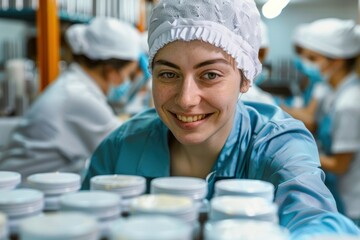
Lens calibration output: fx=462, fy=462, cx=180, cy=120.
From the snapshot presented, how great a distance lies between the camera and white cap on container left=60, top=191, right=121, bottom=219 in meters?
0.74

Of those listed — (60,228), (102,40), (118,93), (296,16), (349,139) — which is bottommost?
(349,139)

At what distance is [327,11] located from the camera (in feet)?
27.2

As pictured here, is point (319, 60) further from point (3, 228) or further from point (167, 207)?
point (3, 228)

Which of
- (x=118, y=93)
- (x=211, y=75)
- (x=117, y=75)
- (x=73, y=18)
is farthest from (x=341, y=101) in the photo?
(x=73, y=18)

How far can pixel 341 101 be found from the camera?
8.96ft

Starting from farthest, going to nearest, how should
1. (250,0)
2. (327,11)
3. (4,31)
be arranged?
(327,11) < (4,31) < (250,0)

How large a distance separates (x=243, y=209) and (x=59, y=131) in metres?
1.89

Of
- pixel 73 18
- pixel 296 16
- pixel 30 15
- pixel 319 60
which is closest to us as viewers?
pixel 30 15

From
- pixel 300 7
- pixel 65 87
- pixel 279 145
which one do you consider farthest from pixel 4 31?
pixel 300 7

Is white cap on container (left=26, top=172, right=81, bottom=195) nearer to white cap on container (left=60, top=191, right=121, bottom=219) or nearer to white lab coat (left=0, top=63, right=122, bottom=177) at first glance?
white cap on container (left=60, top=191, right=121, bottom=219)

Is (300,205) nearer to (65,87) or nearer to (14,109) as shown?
(65,87)

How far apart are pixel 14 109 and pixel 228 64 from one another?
240cm

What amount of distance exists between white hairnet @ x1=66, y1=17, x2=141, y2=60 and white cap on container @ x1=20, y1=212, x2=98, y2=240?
2316 millimetres

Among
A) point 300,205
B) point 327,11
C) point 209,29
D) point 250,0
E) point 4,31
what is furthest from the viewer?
point 327,11
